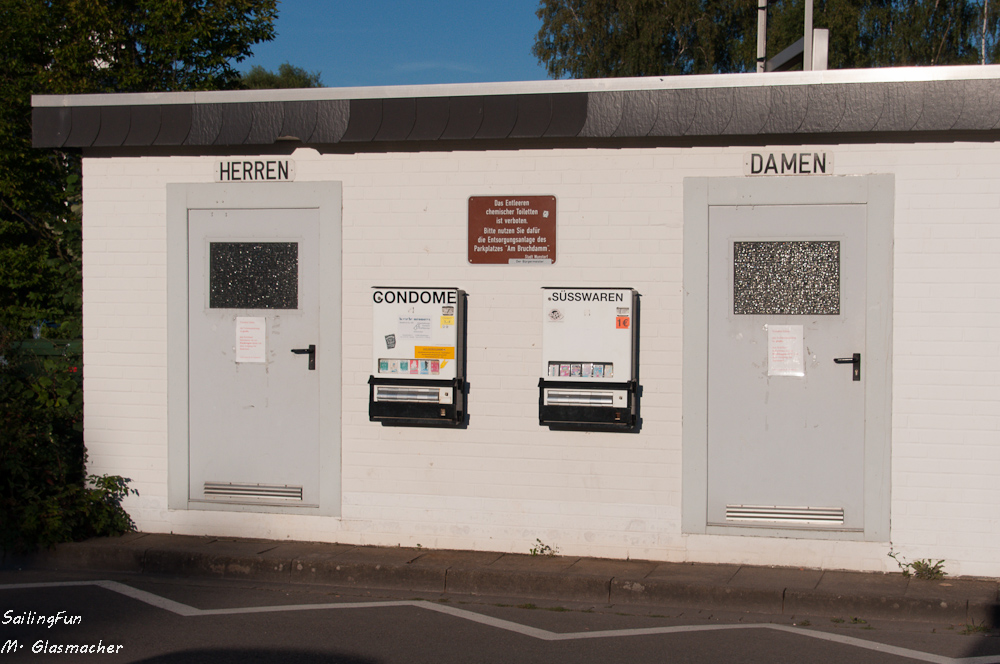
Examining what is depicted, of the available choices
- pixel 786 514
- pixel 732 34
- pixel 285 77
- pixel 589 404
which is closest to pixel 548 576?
pixel 589 404

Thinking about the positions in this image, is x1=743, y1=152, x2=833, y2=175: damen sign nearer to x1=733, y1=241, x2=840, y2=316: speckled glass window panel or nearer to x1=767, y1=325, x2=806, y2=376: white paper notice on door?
x1=733, y1=241, x2=840, y2=316: speckled glass window panel

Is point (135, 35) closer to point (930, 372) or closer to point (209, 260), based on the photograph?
point (209, 260)

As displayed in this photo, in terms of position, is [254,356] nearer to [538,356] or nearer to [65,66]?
[538,356]

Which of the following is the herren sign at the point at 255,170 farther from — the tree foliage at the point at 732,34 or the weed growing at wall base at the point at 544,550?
the tree foliage at the point at 732,34

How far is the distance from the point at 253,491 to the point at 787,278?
170 inches

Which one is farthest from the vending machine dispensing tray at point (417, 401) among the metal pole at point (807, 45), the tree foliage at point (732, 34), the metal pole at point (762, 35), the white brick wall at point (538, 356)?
the tree foliage at point (732, 34)

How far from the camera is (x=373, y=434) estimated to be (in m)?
6.99

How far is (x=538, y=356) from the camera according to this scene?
22.1 ft

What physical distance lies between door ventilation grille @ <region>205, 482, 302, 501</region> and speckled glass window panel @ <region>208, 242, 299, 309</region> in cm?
139

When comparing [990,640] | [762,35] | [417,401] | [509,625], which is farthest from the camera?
[762,35]

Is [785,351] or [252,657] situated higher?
[785,351]

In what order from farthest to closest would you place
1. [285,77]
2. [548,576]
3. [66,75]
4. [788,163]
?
[285,77] → [66,75] → [788,163] → [548,576]

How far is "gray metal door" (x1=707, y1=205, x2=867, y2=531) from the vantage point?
247 inches

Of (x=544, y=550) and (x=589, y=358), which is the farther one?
(x=544, y=550)
